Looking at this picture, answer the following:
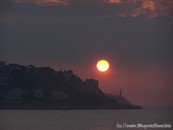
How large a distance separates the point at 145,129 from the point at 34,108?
11181 cm

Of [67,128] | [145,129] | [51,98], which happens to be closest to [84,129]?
[67,128]

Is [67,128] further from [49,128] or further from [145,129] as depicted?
[145,129]

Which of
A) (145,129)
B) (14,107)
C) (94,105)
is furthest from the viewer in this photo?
(94,105)

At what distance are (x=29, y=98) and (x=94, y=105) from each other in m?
23.1

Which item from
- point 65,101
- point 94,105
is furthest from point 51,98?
point 94,105

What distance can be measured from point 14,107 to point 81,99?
21.3m

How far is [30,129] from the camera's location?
84.0m

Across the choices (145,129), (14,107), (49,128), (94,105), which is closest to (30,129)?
(49,128)

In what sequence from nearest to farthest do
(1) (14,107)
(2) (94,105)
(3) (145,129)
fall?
(3) (145,129) < (1) (14,107) < (2) (94,105)

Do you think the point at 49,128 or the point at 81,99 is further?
the point at 81,99

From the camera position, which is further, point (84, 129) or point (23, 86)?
point (23, 86)

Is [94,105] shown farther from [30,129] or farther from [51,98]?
[30,129]

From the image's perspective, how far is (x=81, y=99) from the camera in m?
189

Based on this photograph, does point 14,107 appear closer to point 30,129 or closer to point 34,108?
point 34,108
